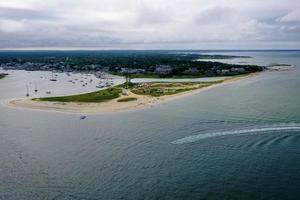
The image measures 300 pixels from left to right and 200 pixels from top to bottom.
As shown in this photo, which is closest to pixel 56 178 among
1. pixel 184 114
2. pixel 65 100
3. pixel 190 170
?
pixel 190 170

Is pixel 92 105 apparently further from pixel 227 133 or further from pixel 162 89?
pixel 227 133

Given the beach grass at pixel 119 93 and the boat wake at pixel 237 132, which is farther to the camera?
the beach grass at pixel 119 93

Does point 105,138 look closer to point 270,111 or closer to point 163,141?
point 163,141

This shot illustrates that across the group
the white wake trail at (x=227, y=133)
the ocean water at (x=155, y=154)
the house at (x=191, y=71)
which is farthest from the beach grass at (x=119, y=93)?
the house at (x=191, y=71)

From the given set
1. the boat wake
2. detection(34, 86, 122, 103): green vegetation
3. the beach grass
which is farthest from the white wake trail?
detection(34, 86, 122, 103): green vegetation

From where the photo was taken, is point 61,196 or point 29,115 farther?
point 29,115

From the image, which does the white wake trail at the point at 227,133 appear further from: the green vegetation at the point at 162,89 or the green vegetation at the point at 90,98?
the green vegetation at the point at 162,89

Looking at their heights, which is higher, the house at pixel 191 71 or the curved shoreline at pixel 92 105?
the house at pixel 191 71

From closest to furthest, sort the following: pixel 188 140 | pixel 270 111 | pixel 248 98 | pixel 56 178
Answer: pixel 56 178 → pixel 188 140 → pixel 270 111 → pixel 248 98
